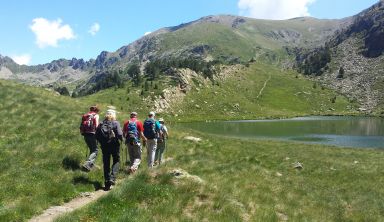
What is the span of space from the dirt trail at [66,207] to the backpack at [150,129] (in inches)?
234

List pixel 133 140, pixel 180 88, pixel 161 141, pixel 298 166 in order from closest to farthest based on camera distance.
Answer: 1. pixel 133 140
2. pixel 161 141
3. pixel 298 166
4. pixel 180 88

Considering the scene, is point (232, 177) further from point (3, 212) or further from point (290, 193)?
point (3, 212)

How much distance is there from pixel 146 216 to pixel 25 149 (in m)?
11.4

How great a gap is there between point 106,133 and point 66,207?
3784mm

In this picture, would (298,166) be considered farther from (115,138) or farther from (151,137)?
(115,138)

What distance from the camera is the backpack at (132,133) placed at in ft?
69.6

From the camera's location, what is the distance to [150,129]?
22969 millimetres

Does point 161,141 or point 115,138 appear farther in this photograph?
point 161,141

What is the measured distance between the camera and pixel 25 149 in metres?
21.4

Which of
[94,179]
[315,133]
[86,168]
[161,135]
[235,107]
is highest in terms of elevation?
[161,135]

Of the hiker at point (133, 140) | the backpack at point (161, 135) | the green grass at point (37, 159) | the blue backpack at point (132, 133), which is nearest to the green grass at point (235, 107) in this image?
the green grass at point (37, 159)

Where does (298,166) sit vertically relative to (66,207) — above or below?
below

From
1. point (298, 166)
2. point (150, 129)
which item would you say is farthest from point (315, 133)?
point (150, 129)

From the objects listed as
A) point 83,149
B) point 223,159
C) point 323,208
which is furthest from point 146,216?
point 223,159
